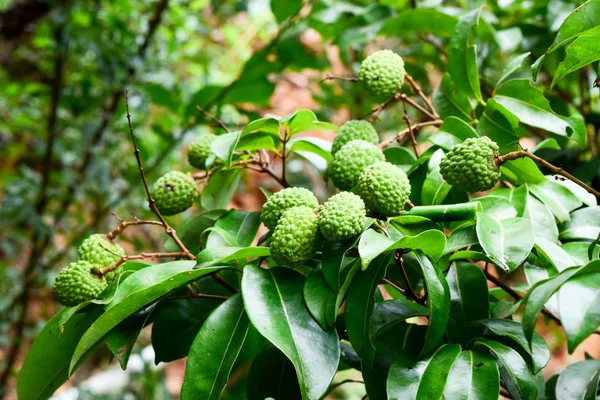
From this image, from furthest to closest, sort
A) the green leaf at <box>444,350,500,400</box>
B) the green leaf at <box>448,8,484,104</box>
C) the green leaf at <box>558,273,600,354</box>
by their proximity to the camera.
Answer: the green leaf at <box>448,8,484,104</box> → the green leaf at <box>444,350,500,400</box> → the green leaf at <box>558,273,600,354</box>

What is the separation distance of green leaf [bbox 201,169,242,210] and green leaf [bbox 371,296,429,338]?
39 cm

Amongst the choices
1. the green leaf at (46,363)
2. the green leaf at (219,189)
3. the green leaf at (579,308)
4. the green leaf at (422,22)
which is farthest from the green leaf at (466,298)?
the green leaf at (422,22)

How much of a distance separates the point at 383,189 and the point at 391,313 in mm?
164

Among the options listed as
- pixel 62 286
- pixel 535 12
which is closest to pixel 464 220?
pixel 62 286

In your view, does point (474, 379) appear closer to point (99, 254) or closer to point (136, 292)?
point (136, 292)

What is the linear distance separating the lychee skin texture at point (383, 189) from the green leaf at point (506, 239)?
108 millimetres

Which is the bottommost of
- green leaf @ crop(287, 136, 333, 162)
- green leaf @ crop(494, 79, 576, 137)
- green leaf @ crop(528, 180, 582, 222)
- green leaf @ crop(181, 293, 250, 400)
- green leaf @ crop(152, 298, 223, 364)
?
green leaf @ crop(152, 298, 223, 364)

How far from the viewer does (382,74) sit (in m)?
0.97

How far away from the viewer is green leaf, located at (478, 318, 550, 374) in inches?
27.2

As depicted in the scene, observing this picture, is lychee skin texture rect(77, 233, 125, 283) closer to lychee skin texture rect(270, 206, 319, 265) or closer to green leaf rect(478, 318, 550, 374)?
lychee skin texture rect(270, 206, 319, 265)

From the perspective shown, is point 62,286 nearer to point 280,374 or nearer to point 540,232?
point 280,374

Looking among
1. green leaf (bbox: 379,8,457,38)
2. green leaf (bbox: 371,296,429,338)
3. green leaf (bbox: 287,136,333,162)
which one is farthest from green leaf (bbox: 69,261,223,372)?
green leaf (bbox: 379,8,457,38)

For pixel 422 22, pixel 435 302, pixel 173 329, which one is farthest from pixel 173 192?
pixel 422 22

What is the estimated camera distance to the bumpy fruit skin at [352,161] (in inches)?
34.0
